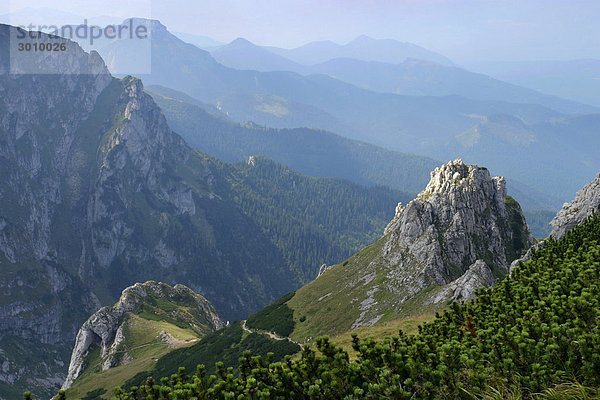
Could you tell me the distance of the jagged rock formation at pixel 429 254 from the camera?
8344cm

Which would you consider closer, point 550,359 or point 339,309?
point 550,359

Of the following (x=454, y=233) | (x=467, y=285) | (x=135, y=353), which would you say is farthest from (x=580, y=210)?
(x=135, y=353)

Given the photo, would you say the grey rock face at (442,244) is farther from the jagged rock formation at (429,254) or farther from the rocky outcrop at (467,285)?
the rocky outcrop at (467,285)

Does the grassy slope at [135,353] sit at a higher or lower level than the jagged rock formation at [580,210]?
lower

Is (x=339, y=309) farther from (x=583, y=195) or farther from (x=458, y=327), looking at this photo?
(x=458, y=327)

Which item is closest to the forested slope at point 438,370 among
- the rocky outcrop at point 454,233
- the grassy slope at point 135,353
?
the rocky outcrop at point 454,233

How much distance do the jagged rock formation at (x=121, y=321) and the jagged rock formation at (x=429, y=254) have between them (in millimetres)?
70085

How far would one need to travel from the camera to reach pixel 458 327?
2470 centimetres

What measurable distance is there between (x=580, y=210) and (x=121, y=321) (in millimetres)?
147717

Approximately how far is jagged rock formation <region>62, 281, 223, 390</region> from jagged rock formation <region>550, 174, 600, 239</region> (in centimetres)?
12910

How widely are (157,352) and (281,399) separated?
395 ft

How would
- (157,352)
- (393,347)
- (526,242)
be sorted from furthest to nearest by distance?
(157,352)
(526,242)
(393,347)

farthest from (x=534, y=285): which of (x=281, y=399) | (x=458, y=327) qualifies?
(x=281, y=399)

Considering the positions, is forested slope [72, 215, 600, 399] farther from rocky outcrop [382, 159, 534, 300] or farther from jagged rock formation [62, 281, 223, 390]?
jagged rock formation [62, 281, 223, 390]
